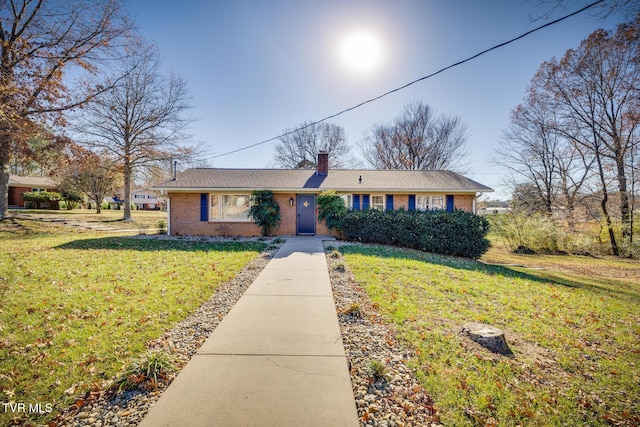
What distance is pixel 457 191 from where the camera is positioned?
44.6 feet

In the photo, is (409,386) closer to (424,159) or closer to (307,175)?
(307,175)

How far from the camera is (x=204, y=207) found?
1405 centimetres

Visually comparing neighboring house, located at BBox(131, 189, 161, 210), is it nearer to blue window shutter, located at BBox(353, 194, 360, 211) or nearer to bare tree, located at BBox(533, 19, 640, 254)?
blue window shutter, located at BBox(353, 194, 360, 211)

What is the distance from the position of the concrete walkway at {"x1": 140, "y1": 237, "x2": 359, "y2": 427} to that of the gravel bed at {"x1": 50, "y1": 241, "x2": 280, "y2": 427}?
0.49ft

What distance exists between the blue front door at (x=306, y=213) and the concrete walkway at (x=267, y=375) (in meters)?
9.50

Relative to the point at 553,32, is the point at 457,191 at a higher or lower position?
lower

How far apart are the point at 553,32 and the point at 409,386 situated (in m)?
6.93

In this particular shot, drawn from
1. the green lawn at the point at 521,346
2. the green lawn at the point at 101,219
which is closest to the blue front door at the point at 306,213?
the green lawn at the point at 521,346

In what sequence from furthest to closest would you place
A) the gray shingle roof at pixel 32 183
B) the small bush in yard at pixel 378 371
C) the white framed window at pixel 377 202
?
the gray shingle roof at pixel 32 183 → the white framed window at pixel 377 202 → the small bush in yard at pixel 378 371

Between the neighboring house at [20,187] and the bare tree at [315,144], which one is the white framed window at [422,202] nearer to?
the bare tree at [315,144]

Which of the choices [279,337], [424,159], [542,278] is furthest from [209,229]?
[424,159]

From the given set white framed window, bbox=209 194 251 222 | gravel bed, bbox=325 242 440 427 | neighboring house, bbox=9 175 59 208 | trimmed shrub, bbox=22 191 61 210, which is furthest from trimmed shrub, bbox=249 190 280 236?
neighboring house, bbox=9 175 59 208

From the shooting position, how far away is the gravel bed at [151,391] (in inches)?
86.4

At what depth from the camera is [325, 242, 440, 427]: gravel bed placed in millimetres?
2256
